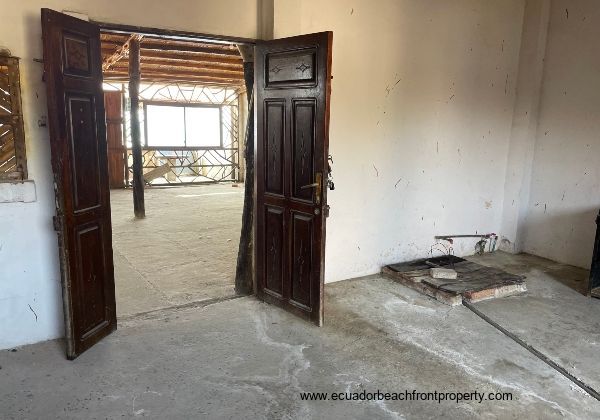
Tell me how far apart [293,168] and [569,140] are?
138 inches

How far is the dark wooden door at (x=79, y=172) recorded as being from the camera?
8.49ft

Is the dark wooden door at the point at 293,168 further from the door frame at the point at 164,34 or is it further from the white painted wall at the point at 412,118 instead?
the white painted wall at the point at 412,118

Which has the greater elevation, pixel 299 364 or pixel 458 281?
pixel 458 281

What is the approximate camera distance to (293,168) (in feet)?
11.3

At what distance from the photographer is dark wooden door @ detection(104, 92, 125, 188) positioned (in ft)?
37.8

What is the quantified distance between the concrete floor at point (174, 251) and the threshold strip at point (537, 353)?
7.13ft

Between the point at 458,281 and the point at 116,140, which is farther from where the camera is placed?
the point at 116,140

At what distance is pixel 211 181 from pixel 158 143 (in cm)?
186

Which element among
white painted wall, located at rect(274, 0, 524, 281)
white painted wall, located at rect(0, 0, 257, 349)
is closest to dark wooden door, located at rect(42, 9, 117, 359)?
white painted wall, located at rect(0, 0, 257, 349)

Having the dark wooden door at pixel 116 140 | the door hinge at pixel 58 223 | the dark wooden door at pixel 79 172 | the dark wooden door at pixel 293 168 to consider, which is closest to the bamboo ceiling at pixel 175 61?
the dark wooden door at pixel 116 140

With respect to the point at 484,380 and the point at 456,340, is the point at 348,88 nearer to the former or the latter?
the point at 456,340

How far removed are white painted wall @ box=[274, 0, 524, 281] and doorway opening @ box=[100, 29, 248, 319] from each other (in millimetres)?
1145

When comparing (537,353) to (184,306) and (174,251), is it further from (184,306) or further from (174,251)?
(174,251)

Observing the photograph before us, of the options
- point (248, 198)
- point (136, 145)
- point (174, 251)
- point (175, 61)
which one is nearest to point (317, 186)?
point (248, 198)
